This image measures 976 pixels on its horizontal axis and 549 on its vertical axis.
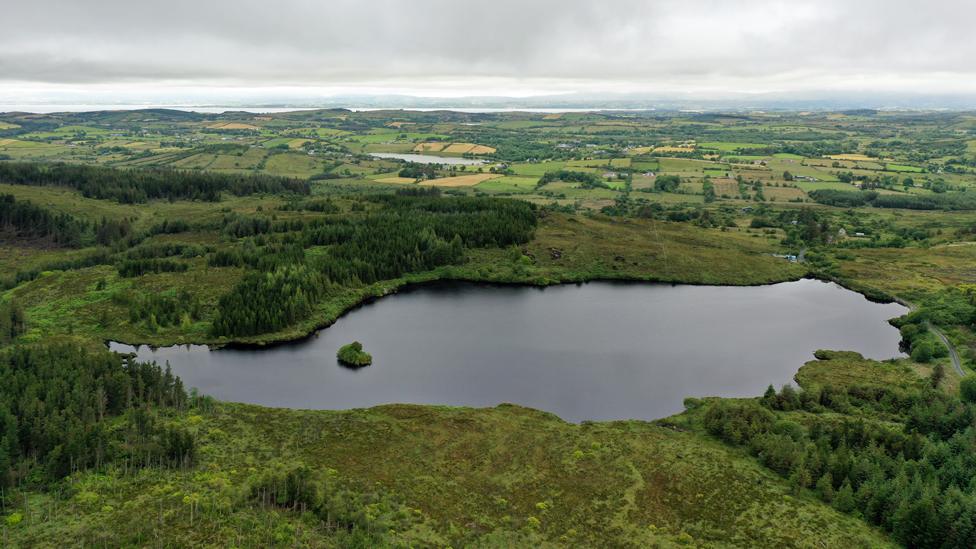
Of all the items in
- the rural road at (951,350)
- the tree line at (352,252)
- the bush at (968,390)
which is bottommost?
the rural road at (951,350)

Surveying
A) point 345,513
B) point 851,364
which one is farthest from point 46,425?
point 851,364

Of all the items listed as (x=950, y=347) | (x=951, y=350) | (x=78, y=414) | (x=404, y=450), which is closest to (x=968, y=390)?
(x=951, y=350)

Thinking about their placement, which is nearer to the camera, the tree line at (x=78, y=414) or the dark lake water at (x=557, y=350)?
the tree line at (x=78, y=414)

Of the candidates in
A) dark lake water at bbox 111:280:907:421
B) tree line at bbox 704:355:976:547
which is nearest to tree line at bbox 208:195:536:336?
dark lake water at bbox 111:280:907:421

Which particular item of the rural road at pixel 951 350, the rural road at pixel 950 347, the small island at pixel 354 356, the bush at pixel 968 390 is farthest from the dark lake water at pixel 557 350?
the bush at pixel 968 390

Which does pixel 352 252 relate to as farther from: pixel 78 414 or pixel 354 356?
pixel 78 414

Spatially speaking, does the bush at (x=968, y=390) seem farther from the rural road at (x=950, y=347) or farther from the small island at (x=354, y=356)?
the small island at (x=354, y=356)
